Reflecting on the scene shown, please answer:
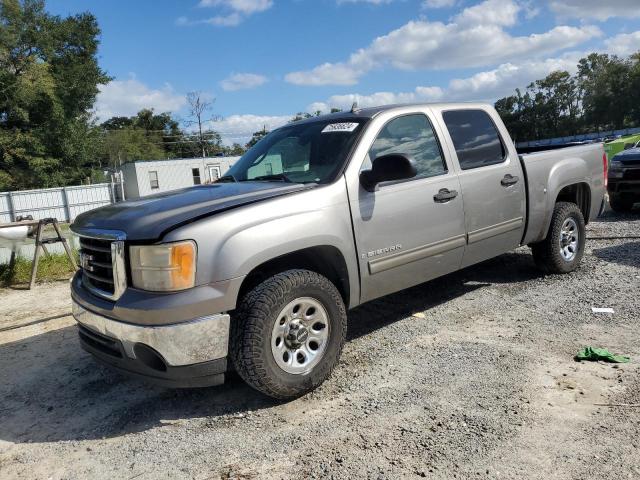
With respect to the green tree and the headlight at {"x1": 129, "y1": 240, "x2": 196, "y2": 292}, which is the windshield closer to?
the headlight at {"x1": 129, "y1": 240, "x2": 196, "y2": 292}

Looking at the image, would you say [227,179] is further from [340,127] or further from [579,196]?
[579,196]

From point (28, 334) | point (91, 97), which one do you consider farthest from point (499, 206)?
point (91, 97)

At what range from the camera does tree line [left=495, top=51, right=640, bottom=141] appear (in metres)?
65.2

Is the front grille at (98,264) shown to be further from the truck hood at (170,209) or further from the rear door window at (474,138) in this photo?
the rear door window at (474,138)

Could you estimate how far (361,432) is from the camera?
295cm

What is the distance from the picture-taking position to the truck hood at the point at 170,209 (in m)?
2.98

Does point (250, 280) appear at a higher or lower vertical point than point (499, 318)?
higher

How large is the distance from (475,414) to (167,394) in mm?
2126

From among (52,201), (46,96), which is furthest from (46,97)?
Answer: (52,201)

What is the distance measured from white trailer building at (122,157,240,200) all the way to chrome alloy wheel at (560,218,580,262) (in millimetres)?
38098

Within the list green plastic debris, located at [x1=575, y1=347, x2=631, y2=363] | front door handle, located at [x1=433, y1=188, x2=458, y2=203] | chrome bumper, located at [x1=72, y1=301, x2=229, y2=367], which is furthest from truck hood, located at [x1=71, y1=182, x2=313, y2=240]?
green plastic debris, located at [x1=575, y1=347, x2=631, y2=363]

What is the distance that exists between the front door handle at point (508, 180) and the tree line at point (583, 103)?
67.9 metres

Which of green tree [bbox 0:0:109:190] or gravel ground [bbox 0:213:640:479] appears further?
green tree [bbox 0:0:109:190]

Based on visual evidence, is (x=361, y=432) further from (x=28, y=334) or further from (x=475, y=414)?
(x=28, y=334)
